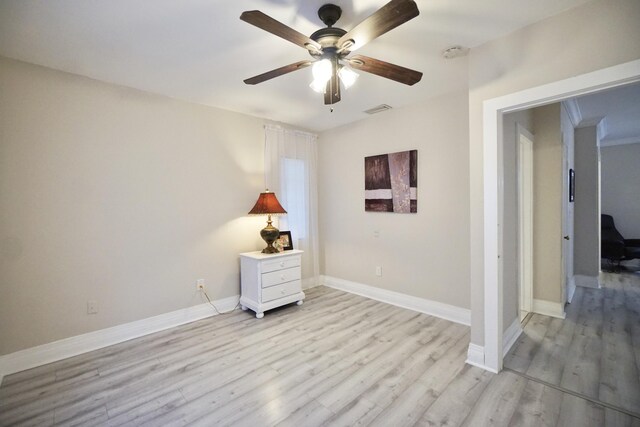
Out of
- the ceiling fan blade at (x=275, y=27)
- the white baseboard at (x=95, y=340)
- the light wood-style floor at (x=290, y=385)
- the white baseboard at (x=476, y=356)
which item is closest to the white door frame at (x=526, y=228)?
the light wood-style floor at (x=290, y=385)

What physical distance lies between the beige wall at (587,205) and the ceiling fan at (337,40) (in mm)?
3887

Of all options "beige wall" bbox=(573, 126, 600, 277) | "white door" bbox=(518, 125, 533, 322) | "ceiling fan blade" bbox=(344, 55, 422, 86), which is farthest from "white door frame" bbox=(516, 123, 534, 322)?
"ceiling fan blade" bbox=(344, 55, 422, 86)

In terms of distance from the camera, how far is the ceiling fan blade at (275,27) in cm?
128

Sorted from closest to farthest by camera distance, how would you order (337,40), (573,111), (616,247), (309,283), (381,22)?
(381,22) < (337,40) < (573,111) < (309,283) < (616,247)

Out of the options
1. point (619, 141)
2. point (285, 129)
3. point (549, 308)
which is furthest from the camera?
point (619, 141)

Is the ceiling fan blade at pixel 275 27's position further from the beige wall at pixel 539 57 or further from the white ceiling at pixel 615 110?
the white ceiling at pixel 615 110

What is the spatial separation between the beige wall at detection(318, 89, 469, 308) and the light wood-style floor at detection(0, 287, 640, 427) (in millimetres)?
687

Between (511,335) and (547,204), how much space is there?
1567mm

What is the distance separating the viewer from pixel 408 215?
3379 millimetres

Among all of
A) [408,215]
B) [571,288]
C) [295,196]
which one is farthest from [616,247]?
[295,196]

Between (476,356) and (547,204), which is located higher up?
(547,204)

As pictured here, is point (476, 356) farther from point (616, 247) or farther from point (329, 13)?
point (616, 247)

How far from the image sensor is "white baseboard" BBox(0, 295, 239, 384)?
219 centimetres

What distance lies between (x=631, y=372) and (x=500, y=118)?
2059 millimetres
